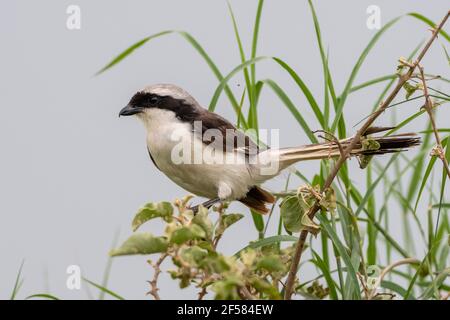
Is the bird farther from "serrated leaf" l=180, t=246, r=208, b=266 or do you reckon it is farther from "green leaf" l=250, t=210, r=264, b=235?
"serrated leaf" l=180, t=246, r=208, b=266

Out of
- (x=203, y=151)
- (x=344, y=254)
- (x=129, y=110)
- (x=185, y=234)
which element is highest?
(x=129, y=110)

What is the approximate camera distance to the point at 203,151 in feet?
12.0

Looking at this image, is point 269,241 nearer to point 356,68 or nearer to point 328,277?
point 328,277

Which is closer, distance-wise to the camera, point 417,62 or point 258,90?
point 417,62

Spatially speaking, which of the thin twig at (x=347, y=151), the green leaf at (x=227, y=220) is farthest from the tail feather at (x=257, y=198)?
the thin twig at (x=347, y=151)

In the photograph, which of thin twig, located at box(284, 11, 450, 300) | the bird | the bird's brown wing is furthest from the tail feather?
thin twig, located at box(284, 11, 450, 300)

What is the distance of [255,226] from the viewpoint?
3318 millimetres

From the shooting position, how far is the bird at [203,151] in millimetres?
3615

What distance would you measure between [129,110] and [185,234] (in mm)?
1841

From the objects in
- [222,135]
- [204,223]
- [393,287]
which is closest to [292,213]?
[204,223]

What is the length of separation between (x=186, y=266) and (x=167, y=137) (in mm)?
1767

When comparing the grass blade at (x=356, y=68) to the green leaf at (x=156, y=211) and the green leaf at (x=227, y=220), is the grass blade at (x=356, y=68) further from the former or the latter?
the green leaf at (x=156, y=211)
